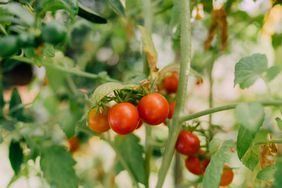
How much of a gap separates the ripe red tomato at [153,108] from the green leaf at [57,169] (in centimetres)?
24

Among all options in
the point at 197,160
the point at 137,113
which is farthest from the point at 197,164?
the point at 137,113

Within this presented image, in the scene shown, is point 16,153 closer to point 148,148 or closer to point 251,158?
point 148,148

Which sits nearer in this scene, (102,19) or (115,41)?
(102,19)

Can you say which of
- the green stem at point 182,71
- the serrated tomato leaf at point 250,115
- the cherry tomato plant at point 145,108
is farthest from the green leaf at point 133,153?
the serrated tomato leaf at point 250,115

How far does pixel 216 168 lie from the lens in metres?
0.72

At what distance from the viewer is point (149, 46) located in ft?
2.87

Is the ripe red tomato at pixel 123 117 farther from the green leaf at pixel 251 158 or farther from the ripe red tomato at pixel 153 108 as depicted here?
the green leaf at pixel 251 158

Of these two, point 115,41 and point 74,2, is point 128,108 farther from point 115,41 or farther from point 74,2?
point 115,41

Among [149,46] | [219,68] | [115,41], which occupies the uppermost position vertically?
[149,46]

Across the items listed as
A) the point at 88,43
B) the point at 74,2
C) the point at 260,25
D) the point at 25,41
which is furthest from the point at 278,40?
the point at 88,43

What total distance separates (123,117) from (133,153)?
1.02 feet

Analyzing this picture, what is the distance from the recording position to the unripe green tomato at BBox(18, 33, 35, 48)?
1.84ft

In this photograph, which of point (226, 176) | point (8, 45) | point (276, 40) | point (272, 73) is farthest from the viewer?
point (276, 40)

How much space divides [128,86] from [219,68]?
1724 millimetres
